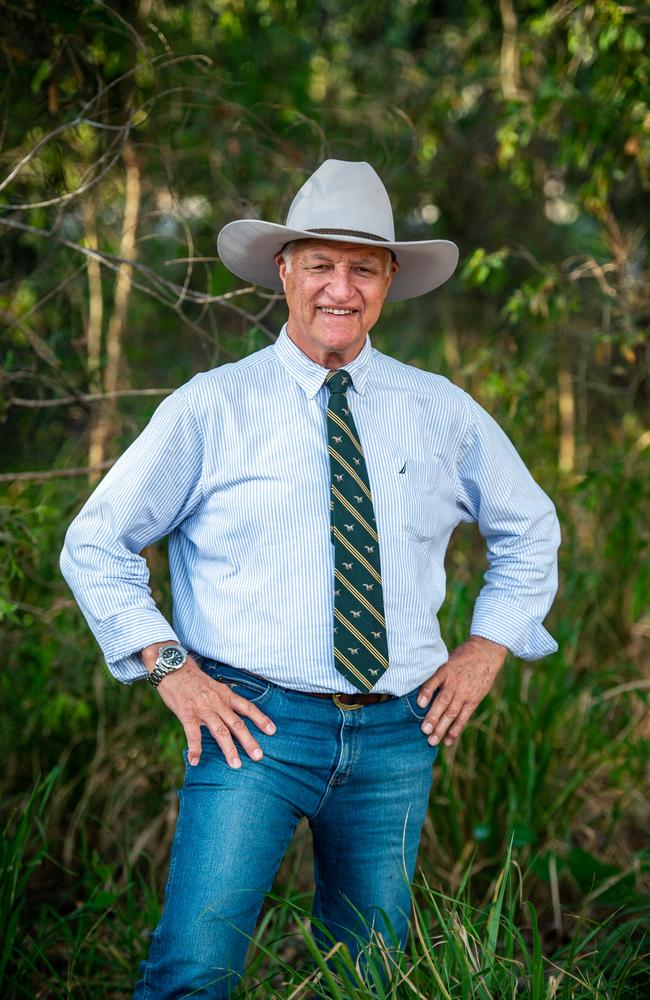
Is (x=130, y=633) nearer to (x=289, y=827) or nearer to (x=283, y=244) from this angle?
(x=289, y=827)

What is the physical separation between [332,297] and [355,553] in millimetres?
573

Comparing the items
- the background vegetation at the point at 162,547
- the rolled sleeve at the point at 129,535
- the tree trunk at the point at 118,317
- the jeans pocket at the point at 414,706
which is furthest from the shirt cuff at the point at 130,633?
the tree trunk at the point at 118,317

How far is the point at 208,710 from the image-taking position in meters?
2.20

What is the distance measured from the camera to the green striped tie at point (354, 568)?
2.23 m

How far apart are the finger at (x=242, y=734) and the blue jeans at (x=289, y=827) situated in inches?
1.3

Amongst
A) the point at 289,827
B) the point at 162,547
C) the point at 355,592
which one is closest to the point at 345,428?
the point at 355,592

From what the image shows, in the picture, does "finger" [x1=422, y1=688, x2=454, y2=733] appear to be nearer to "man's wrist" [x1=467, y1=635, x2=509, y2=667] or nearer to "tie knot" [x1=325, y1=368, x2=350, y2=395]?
"man's wrist" [x1=467, y1=635, x2=509, y2=667]

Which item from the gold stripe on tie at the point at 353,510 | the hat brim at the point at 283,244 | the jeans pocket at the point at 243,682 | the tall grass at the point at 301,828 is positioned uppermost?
the hat brim at the point at 283,244

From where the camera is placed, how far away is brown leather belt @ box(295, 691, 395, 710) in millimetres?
2260

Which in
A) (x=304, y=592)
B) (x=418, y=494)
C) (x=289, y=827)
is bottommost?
(x=289, y=827)

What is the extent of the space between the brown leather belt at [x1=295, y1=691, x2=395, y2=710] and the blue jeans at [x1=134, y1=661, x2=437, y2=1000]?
11mm

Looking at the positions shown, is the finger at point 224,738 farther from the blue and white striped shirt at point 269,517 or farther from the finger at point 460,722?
the finger at point 460,722

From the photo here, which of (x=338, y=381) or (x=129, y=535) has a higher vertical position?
(x=338, y=381)

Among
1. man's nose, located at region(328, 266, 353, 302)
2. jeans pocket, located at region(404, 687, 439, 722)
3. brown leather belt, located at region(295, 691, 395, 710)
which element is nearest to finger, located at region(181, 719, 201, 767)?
brown leather belt, located at region(295, 691, 395, 710)
